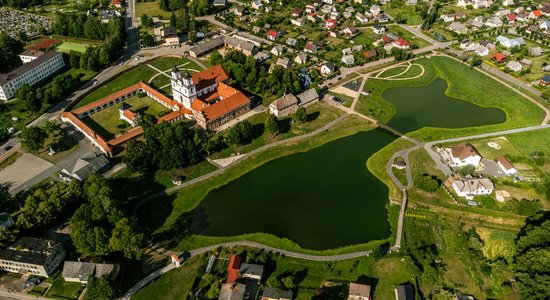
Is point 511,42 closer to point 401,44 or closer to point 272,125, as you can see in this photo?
point 401,44

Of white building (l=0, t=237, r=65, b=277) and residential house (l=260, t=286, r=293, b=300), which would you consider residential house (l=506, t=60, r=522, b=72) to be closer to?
residential house (l=260, t=286, r=293, b=300)

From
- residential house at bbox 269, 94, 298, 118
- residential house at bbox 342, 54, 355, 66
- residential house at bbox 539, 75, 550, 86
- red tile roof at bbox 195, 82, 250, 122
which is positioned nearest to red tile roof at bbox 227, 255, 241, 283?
red tile roof at bbox 195, 82, 250, 122

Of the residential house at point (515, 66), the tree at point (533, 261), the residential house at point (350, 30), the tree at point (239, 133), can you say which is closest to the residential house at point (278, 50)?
the residential house at point (350, 30)

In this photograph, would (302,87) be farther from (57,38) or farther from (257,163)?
(57,38)

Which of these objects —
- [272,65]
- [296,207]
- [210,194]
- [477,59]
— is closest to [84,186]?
[210,194]

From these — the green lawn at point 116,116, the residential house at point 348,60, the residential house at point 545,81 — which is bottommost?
the green lawn at point 116,116

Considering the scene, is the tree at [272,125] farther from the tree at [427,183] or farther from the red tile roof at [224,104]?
the tree at [427,183]
